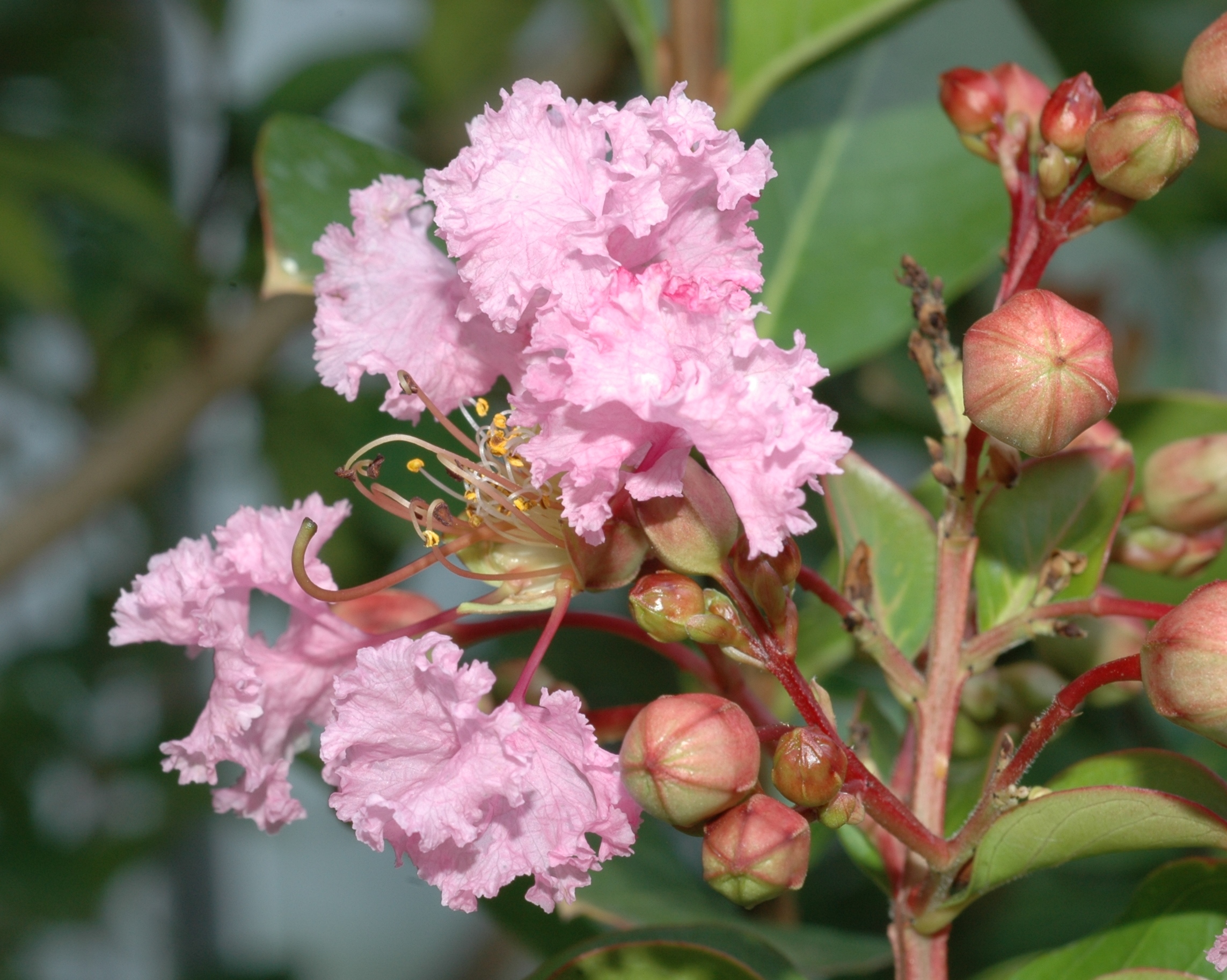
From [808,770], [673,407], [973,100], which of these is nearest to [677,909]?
[808,770]

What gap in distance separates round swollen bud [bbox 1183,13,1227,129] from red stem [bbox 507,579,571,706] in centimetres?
49

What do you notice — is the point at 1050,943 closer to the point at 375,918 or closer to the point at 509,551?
the point at 509,551

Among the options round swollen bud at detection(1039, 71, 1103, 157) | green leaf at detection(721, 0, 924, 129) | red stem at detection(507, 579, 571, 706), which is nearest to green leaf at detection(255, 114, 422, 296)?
green leaf at detection(721, 0, 924, 129)

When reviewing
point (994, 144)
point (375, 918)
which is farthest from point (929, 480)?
point (375, 918)

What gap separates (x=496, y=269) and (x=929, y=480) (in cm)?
52

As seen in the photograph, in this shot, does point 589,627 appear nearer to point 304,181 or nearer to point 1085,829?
point 1085,829

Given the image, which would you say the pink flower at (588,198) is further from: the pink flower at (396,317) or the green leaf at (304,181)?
the green leaf at (304,181)

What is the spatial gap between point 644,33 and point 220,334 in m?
0.90

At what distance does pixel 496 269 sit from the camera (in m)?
0.76

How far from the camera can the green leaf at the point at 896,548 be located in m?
0.99

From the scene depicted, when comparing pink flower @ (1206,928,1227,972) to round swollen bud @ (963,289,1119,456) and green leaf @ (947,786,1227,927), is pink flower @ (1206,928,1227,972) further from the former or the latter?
round swollen bud @ (963,289,1119,456)

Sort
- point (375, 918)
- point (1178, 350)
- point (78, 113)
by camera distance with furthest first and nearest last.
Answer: point (375, 918) < point (78, 113) < point (1178, 350)

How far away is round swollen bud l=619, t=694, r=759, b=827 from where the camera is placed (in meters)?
0.67

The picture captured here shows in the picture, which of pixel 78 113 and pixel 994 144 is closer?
pixel 994 144
